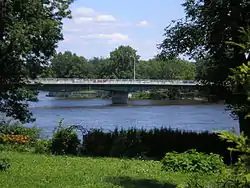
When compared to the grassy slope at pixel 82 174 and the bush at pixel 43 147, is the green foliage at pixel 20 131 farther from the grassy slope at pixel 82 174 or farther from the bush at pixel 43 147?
the grassy slope at pixel 82 174

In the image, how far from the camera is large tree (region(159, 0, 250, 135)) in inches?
473

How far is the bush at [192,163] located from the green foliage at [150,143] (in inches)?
163

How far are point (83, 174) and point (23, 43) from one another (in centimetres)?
934

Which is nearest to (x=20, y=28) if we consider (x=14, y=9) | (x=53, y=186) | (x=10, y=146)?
(x=14, y=9)

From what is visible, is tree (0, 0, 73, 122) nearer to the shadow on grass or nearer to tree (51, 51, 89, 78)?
the shadow on grass

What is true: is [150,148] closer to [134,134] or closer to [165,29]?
[134,134]

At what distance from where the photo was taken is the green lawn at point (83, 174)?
8281 mm

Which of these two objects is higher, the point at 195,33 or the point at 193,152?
the point at 195,33

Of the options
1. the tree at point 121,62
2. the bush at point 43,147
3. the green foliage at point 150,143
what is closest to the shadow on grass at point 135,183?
the green foliage at point 150,143

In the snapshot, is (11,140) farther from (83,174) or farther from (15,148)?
(83,174)

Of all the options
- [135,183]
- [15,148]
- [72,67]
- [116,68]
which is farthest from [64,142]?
A: [72,67]

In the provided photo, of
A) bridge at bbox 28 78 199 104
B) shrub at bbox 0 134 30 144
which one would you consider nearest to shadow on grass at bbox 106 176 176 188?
shrub at bbox 0 134 30 144

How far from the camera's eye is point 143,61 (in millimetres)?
150875

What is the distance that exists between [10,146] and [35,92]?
23.9 ft
